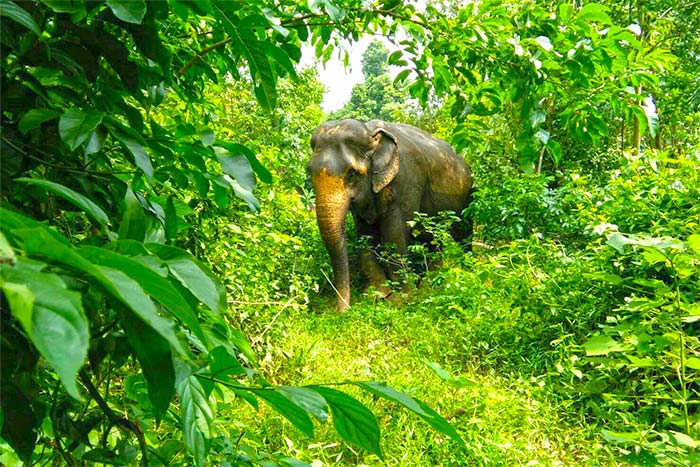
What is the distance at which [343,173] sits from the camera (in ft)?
16.2

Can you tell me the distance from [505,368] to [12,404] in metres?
2.63

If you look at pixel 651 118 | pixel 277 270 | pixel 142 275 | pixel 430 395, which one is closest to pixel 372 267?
pixel 277 270

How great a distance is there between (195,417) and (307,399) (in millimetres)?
200

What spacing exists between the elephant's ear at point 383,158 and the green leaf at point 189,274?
4796 millimetres

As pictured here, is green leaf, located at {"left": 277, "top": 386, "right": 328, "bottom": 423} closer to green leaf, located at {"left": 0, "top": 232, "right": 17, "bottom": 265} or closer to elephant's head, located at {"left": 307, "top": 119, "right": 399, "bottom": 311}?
green leaf, located at {"left": 0, "top": 232, "right": 17, "bottom": 265}

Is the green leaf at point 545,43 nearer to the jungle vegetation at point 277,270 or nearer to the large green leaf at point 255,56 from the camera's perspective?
the jungle vegetation at point 277,270

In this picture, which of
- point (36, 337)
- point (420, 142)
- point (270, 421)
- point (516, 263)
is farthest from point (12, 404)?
point (420, 142)

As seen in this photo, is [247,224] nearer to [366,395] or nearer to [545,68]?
[366,395]

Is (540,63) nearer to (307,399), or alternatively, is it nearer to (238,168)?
(238,168)

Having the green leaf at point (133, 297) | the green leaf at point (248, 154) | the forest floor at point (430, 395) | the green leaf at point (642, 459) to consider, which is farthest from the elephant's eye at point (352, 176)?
the green leaf at point (133, 297)

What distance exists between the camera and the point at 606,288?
2.81 metres

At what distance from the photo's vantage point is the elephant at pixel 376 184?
4910 mm

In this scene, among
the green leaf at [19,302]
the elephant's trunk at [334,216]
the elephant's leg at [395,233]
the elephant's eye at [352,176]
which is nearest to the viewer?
the green leaf at [19,302]

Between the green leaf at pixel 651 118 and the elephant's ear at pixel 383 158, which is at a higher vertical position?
the green leaf at pixel 651 118
